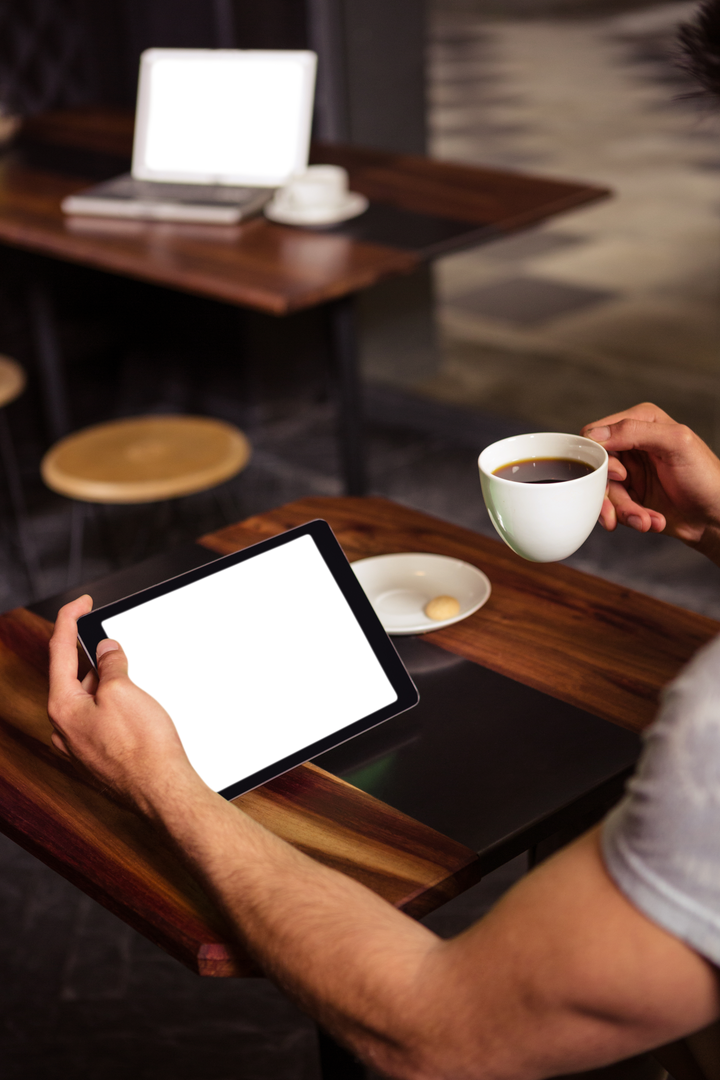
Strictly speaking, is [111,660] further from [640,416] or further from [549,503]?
[640,416]

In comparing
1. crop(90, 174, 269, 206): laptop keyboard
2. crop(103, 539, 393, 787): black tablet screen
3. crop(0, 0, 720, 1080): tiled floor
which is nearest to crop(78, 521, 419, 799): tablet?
crop(103, 539, 393, 787): black tablet screen


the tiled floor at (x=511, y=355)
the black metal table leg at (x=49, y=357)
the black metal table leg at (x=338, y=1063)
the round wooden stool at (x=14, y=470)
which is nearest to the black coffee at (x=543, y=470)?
the black metal table leg at (x=338, y=1063)

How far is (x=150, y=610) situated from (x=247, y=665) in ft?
0.31

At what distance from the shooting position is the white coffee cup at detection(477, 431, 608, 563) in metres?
0.94

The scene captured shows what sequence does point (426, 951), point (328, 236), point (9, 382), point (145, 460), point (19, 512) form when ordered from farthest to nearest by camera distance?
point (19, 512) → point (9, 382) → point (145, 460) → point (328, 236) → point (426, 951)

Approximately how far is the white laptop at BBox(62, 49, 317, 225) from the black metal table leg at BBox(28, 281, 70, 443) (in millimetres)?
578

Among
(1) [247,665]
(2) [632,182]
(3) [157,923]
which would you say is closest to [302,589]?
(1) [247,665]

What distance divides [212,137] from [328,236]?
1.60ft

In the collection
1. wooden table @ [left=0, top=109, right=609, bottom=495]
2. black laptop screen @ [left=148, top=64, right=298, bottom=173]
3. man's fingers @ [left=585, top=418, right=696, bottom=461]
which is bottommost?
wooden table @ [left=0, top=109, right=609, bottom=495]

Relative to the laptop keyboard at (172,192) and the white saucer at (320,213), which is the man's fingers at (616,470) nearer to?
the white saucer at (320,213)

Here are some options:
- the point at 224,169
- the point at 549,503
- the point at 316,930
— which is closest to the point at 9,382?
the point at 224,169

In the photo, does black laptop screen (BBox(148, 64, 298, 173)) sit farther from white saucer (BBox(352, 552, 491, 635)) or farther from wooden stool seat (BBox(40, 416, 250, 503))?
white saucer (BBox(352, 552, 491, 635))

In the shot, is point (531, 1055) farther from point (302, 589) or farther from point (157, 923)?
point (302, 589)

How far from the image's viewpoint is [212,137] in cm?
260
